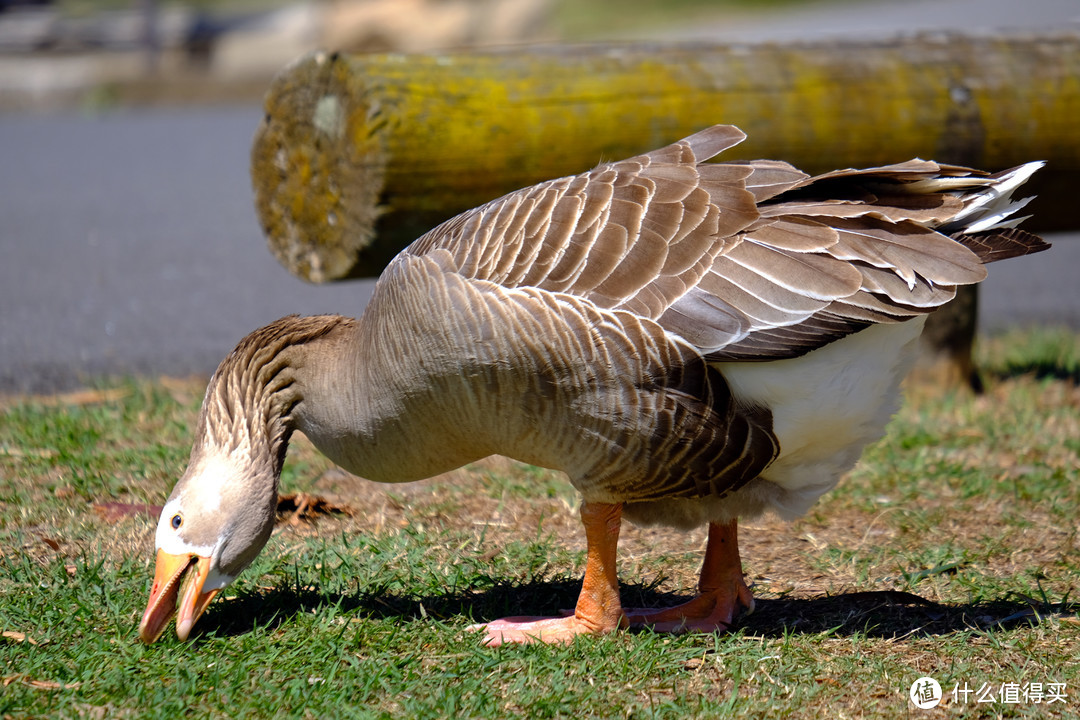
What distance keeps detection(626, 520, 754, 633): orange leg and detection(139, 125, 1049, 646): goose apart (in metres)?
0.02

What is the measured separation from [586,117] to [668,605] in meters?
2.20

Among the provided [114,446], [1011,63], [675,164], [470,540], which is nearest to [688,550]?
[470,540]

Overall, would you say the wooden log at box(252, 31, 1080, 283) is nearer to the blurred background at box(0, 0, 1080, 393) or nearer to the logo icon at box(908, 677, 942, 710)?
the blurred background at box(0, 0, 1080, 393)

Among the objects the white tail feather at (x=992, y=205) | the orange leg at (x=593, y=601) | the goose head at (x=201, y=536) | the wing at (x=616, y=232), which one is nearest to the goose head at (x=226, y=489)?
the goose head at (x=201, y=536)

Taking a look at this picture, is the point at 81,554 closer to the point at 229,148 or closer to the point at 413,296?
the point at 413,296

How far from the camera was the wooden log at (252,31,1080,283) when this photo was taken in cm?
461

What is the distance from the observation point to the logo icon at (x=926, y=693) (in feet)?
9.57

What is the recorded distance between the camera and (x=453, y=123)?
4.63 meters

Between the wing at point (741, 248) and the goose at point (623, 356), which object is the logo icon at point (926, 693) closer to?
the goose at point (623, 356)

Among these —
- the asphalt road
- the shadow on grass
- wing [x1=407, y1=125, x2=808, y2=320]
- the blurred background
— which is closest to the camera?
wing [x1=407, y1=125, x2=808, y2=320]

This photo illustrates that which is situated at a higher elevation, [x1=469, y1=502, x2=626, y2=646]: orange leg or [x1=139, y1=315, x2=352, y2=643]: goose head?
[x1=139, y1=315, x2=352, y2=643]: goose head

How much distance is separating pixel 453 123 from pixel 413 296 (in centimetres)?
169

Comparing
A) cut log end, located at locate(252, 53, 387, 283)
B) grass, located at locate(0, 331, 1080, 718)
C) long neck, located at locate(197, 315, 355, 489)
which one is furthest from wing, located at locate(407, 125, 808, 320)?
cut log end, located at locate(252, 53, 387, 283)

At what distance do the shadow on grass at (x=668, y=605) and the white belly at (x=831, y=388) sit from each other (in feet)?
1.96
